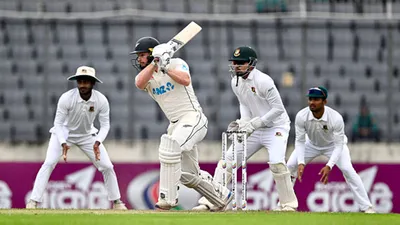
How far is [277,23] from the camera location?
16.2 meters

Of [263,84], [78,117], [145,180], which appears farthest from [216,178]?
[145,180]

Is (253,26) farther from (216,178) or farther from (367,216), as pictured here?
(367,216)

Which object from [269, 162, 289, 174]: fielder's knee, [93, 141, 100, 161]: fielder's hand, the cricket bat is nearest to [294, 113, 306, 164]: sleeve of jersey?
[269, 162, 289, 174]: fielder's knee

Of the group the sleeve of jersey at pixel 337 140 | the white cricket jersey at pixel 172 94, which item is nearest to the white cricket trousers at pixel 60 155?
the white cricket jersey at pixel 172 94

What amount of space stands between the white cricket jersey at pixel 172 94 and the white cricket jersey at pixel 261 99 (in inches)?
34.4

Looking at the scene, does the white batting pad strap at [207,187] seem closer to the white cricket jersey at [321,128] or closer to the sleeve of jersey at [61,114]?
the white cricket jersey at [321,128]

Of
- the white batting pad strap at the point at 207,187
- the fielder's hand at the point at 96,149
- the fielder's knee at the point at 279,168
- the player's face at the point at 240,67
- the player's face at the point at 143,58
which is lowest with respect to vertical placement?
the white batting pad strap at the point at 207,187

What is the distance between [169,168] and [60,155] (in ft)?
7.59

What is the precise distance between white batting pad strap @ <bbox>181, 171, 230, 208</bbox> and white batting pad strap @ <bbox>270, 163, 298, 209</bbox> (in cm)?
69

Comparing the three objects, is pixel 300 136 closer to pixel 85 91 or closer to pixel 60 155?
pixel 85 91

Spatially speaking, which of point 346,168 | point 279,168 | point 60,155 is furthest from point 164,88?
point 346,168

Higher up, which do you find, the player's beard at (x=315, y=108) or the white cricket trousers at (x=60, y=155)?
the player's beard at (x=315, y=108)

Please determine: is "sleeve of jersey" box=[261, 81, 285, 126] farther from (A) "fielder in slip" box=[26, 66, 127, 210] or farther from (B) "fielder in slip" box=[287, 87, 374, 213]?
(A) "fielder in slip" box=[26, 66, 127, 210]

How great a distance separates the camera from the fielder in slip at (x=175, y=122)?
1035 cm
